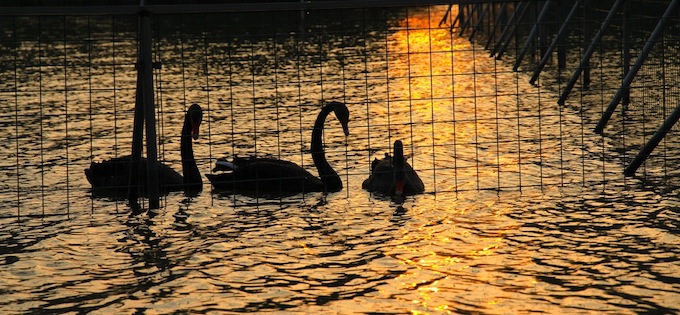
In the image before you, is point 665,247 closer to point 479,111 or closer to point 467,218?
point 467,218

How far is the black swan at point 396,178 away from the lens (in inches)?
422

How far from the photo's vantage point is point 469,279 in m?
7.99

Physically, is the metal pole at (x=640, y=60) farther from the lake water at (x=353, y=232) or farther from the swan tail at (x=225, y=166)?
the swan tail at (x=225, y=166)

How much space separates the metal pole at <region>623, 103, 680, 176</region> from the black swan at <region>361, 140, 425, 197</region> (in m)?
1.77

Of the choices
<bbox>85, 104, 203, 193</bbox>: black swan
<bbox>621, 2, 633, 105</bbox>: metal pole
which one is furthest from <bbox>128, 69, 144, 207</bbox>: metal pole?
<bbox>621, 2, 633, 105</bbox>: metal pole

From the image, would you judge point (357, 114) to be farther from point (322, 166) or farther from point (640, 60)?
point (322, 166)

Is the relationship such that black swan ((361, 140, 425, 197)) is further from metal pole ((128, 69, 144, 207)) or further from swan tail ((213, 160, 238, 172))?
metal pole ((128, 69, 144, 207))

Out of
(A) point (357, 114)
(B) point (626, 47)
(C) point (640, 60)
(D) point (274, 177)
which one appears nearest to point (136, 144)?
(D) point (274, 177)

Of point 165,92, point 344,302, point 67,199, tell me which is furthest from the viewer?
point 165,92

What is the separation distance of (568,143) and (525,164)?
1.18 meters

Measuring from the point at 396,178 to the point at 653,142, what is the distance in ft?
7.13

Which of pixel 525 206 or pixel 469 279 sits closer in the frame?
pixel 469 279

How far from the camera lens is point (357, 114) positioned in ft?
51.7

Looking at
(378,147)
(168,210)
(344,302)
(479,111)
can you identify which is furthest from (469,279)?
(479,111)
